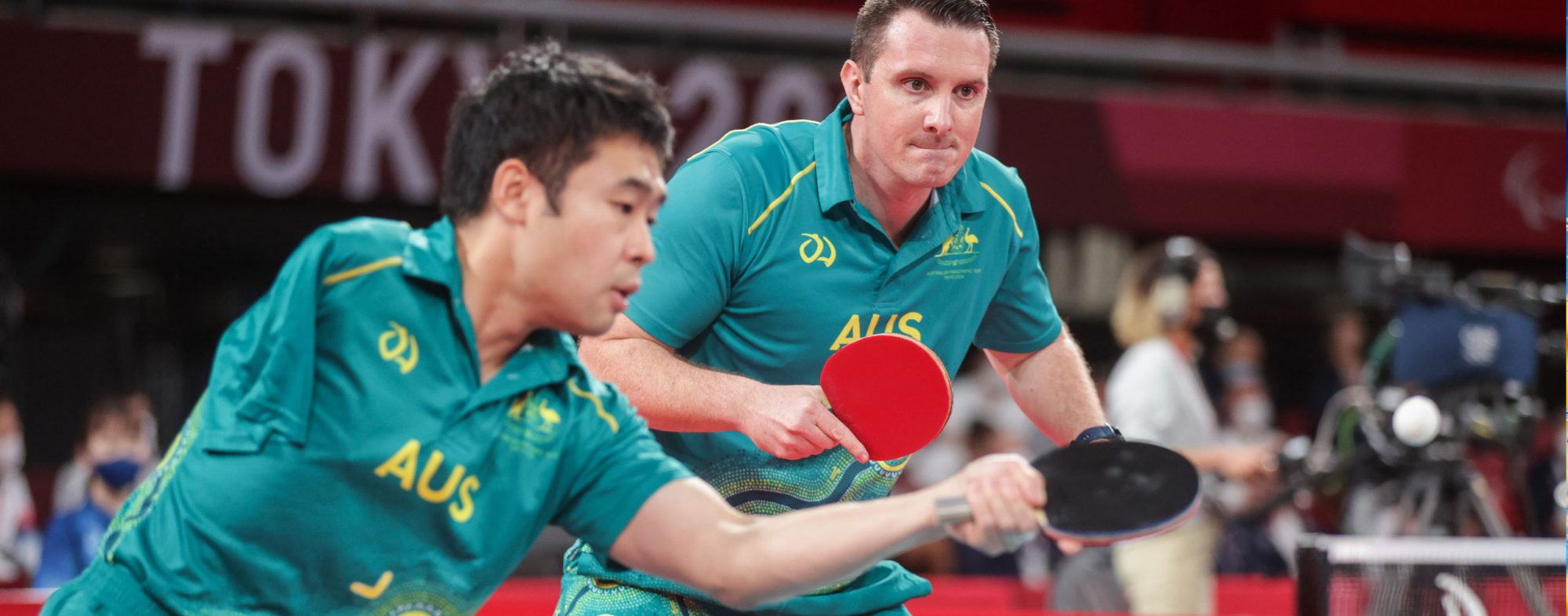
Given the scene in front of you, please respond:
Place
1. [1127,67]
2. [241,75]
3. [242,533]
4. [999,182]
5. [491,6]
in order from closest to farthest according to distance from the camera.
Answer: [242,533] < [999,182] < [241,75] < [491,6] < [1127,67]

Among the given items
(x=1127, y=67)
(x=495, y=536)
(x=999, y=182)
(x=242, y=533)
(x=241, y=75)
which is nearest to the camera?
(x=242, y=533)

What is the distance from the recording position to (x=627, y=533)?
6.82ft

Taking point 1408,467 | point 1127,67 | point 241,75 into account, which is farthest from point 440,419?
point 1127,67

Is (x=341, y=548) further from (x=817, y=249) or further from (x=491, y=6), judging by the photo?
(x=491, y=6)

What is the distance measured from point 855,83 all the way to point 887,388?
0.71 m

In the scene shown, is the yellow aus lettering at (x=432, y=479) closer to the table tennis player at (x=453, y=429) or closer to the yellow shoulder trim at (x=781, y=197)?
the table tennis player at (x=453, y=429)

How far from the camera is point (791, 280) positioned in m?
2.62

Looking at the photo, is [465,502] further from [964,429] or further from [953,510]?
[964,429]

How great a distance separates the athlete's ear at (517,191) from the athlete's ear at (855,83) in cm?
94

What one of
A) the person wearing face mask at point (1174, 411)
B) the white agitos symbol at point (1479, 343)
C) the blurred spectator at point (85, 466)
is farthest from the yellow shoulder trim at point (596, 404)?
the blurred spectator at point (85, 466)

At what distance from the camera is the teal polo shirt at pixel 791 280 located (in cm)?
255

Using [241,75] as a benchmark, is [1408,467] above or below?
below

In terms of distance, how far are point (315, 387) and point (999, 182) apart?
1386 mm

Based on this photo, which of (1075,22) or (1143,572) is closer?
(1143,572)
